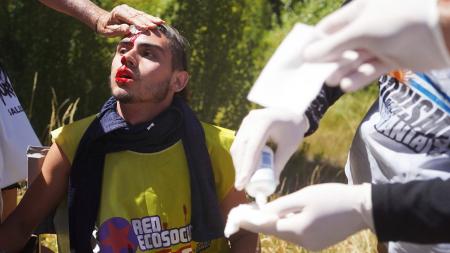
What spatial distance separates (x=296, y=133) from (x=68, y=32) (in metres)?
3.13

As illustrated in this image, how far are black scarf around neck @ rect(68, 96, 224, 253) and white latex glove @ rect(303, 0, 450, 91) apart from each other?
980mm

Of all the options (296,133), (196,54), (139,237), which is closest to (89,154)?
(139,237)

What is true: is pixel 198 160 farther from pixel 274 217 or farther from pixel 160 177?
pixel 274 217

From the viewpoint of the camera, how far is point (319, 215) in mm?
1642

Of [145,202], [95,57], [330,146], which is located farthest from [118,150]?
[330,146]

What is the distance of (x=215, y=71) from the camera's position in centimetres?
487

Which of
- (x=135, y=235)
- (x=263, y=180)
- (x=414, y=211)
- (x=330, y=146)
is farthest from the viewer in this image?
(x=330, y=146)

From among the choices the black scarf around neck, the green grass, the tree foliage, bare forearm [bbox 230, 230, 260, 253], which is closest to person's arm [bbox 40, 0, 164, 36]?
the black scarf around neck

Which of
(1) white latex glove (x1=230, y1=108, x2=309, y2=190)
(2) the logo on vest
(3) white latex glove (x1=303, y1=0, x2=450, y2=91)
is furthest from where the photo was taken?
(2) the logo on vest

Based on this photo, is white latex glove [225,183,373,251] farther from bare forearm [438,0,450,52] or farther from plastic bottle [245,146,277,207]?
bare forearm [438,0,450,52]

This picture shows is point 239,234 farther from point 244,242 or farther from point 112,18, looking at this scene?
point 112,18

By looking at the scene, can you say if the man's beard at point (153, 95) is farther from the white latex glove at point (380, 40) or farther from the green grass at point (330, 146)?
the green grass at point (330, 146)

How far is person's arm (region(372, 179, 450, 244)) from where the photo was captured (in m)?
1.58

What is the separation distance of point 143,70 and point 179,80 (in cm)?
15
